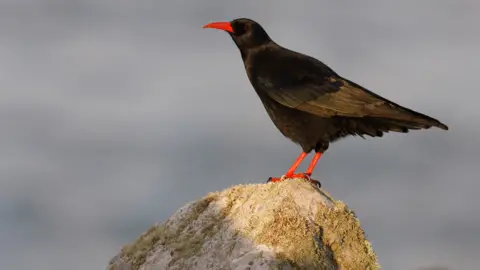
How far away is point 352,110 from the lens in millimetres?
11625

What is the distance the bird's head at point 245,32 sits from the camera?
511 inches

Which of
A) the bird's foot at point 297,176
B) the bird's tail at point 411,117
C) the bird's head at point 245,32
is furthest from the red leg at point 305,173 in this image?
the bird's head at point 245,32

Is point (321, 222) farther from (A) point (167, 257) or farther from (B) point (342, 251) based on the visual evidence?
(A) point (167, 257)

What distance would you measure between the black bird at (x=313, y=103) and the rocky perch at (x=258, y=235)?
144cm

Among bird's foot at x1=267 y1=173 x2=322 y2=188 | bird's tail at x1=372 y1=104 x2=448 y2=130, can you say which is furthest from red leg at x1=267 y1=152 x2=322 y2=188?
bird's tail at x1=372 y1=104 x2=448 y2=130

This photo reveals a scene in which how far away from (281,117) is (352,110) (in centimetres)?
126

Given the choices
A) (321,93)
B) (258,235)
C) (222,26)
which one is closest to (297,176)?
(258,235)

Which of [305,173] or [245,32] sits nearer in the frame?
[305,173]

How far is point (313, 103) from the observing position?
1188 cm

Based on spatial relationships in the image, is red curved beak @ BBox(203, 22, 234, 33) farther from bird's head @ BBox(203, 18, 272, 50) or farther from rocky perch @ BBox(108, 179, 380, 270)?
rocky perch @ BBox(108, 179, 380, 270)

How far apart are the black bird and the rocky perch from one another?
4.72ft

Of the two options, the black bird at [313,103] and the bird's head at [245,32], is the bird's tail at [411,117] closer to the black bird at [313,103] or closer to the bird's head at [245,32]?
the black bird at [313,103]

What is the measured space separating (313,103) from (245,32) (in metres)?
2.24

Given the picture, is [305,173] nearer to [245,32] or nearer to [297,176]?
[297,176]
